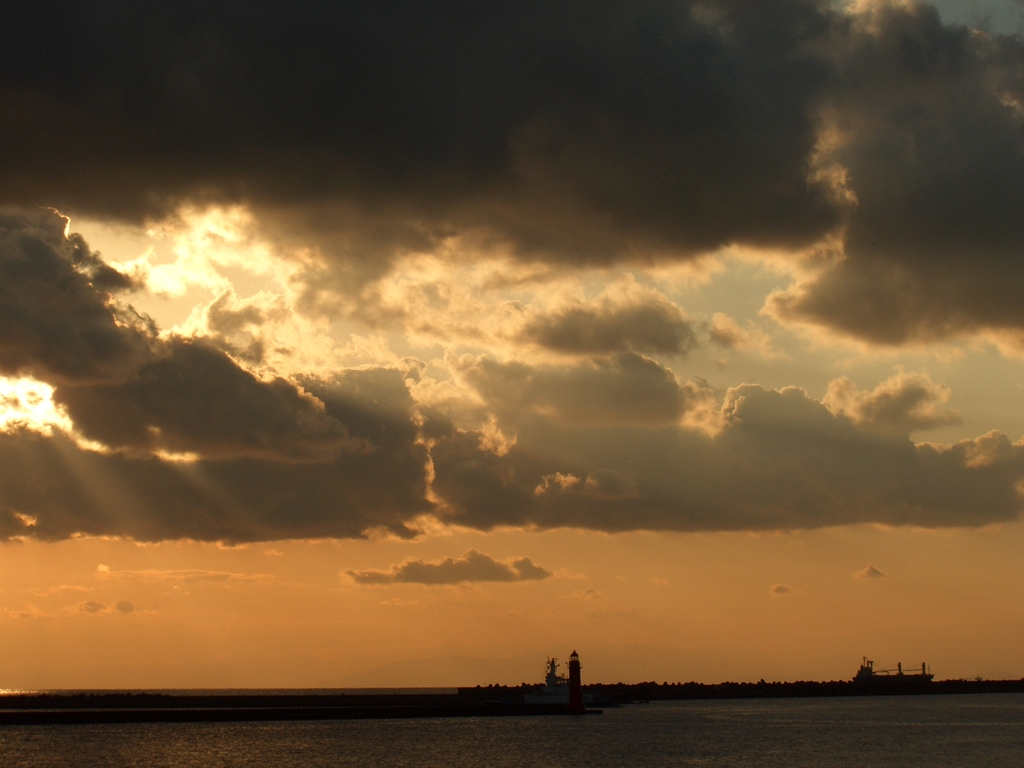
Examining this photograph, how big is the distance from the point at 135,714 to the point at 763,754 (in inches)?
3499

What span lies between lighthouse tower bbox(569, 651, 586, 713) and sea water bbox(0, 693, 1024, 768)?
11.7 ft

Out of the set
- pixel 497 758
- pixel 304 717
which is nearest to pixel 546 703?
pixel 304 717

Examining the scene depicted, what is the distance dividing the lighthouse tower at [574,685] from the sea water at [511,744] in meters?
3.57

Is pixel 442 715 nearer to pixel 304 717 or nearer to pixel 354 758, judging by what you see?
pixel 304 717

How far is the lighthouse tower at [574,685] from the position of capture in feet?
507

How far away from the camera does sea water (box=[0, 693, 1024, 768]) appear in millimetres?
113500

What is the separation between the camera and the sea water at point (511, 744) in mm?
113500

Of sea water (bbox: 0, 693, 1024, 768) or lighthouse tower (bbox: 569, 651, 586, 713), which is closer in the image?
sea water (bbox: 0, 693, 1024, 768)

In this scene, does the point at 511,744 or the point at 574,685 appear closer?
the point at 511,744

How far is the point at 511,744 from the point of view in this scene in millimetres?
130375

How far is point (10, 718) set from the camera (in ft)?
515

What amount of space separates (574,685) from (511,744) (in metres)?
37.4

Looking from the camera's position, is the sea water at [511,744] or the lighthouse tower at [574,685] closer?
the sea water at [511,744]

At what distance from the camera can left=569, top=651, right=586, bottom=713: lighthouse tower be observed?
6088 inches
